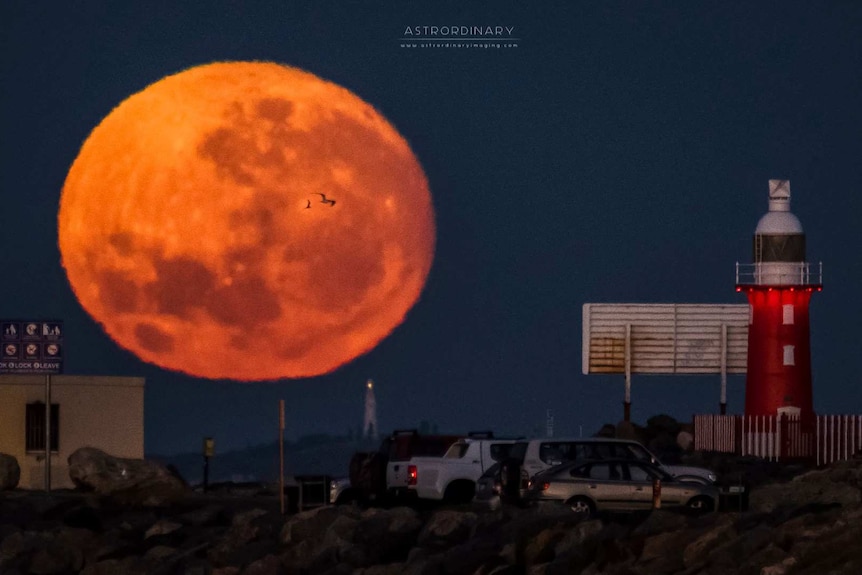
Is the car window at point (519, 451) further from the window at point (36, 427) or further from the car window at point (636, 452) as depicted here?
the window at point (36, 427)

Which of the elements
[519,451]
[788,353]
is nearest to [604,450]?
[519,451]

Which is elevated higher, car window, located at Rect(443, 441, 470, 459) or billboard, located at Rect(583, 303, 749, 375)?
billboard, located at Rect(583, 303, 749, 375)

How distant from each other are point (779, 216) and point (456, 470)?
70.8 feet

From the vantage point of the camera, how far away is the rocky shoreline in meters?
25.3

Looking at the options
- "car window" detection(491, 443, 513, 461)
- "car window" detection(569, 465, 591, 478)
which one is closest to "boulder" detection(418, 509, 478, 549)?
"car window" detection(569, 465, 591, 478)

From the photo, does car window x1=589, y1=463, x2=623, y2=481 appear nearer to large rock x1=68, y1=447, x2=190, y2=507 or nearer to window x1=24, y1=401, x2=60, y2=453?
large rock x1=68, y1=447, x2=190, y2=507

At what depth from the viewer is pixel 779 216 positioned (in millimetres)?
58438

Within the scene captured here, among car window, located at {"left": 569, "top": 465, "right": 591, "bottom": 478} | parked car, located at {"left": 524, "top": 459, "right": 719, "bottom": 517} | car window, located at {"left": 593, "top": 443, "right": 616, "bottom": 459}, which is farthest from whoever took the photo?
car window, located at {"left": 593, "top": 443, "right": 616, "bottom": 459}

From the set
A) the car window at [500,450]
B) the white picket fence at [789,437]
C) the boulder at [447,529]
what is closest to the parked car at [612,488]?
the boulder at [447,529]

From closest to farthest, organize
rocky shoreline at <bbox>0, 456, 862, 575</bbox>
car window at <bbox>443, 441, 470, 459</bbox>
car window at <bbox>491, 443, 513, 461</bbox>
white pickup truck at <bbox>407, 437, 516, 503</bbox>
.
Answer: rocky shoreline at <bbox>0, 456, 862, 575</bbox>, car window at <bbox>491, 443, 513, 461</bbox>, white pickup truck at <bbox>407, 437, 516, 503</bbox>, car window at <bbox>443, 441, 470, 459</bbox>

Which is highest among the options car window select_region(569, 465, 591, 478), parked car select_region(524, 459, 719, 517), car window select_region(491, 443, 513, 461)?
car window select_region(491, 443, 513, 461)

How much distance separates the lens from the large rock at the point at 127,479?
151 ft

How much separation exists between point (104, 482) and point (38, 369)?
3.96 metres

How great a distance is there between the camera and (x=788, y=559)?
24094mm
